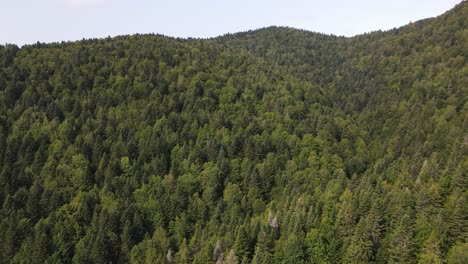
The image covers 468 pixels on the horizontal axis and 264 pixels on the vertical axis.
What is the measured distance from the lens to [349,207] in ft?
303

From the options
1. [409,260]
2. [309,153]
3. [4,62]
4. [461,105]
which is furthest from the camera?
[4,62]

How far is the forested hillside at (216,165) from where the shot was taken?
88875mm

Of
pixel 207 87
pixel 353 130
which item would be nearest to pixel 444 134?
pixel 353 130

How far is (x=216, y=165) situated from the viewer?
458 feet

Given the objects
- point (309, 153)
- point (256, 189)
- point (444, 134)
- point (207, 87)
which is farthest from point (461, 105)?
point (207, 87)

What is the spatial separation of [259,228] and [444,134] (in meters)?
78.5

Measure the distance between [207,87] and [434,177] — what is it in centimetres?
10177

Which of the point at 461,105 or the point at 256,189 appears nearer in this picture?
the point at 256,189

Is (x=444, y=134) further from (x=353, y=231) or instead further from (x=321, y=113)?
(x=353, y=231)

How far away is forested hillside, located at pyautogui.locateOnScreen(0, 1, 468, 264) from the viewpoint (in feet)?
292

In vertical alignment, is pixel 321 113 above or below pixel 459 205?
above

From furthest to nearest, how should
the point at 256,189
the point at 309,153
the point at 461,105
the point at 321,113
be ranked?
the point at 321,113
the point at 461,105
the point at 309,153
the point at 256,189

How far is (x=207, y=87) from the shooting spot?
594 ft

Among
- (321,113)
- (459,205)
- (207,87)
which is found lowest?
(459,205)
